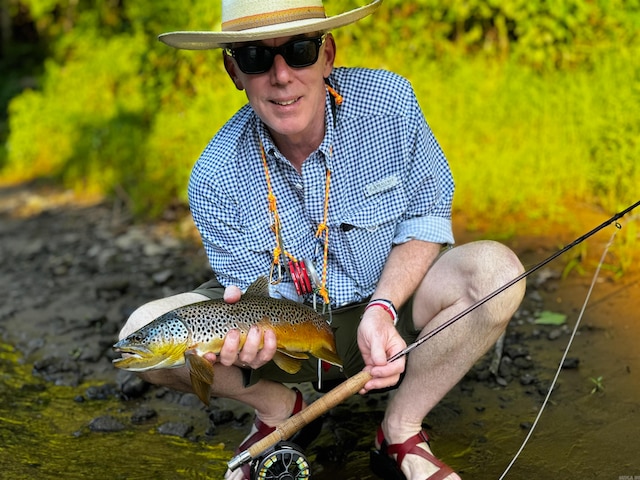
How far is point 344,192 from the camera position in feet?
10.2

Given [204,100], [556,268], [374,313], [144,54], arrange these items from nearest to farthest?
[374,313]
[556,268]
[204,100]
[144,54]

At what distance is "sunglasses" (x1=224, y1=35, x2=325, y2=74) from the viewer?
9.29 ft

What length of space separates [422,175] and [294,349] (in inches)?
31.0

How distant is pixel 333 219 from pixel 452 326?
580 mm

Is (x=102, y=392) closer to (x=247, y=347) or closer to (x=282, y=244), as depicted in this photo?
(x=282, y=244)

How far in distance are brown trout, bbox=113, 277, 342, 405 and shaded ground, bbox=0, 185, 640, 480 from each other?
620 millimetres

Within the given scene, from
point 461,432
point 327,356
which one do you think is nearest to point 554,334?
point 461,432

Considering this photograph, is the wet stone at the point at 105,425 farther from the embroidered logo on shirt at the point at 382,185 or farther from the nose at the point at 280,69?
the nose at the point at 280,69

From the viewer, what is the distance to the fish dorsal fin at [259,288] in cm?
283

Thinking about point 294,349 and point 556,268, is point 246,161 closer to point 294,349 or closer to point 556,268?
point 294,349

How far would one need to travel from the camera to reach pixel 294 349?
2812 mm

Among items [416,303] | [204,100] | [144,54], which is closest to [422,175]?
[416,303]


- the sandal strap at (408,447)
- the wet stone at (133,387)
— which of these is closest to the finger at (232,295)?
the sandal strap at (408,447)

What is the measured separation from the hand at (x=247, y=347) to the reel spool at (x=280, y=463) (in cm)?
28
